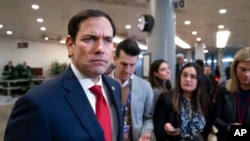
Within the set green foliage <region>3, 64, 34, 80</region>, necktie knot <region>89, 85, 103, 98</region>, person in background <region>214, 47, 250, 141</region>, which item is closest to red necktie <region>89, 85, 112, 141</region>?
necktie knot <region>89, 85, 103, 98</region>

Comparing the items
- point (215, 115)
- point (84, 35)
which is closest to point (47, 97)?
point (84, 35)

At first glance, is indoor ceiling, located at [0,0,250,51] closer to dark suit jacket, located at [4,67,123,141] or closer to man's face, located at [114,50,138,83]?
man's face, located at [114,50,138,83]

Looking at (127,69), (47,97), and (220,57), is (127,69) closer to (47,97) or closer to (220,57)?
(47,97)

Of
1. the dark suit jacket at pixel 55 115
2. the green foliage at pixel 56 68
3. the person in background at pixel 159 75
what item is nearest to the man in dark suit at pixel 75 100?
the dark suit jacket at pixel 55 115

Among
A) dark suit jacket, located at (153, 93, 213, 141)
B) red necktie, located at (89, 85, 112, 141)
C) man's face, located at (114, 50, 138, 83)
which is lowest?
dark suit jacket, located at (153, 93, 213, 141)

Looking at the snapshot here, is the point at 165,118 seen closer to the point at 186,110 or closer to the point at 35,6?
the point at 186,110

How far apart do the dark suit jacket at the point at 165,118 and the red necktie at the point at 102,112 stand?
1080 millimetres

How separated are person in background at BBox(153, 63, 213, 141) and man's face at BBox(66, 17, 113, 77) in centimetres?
113

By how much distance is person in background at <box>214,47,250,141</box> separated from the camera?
2.13 m

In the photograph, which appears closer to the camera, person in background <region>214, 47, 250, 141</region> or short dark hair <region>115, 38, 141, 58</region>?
short dark hair <region>115, 38, 141, 58</region>

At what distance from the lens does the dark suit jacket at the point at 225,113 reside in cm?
216

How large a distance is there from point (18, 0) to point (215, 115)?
6.06 metres

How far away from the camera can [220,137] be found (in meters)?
2.27

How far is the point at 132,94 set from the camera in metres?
1.98
